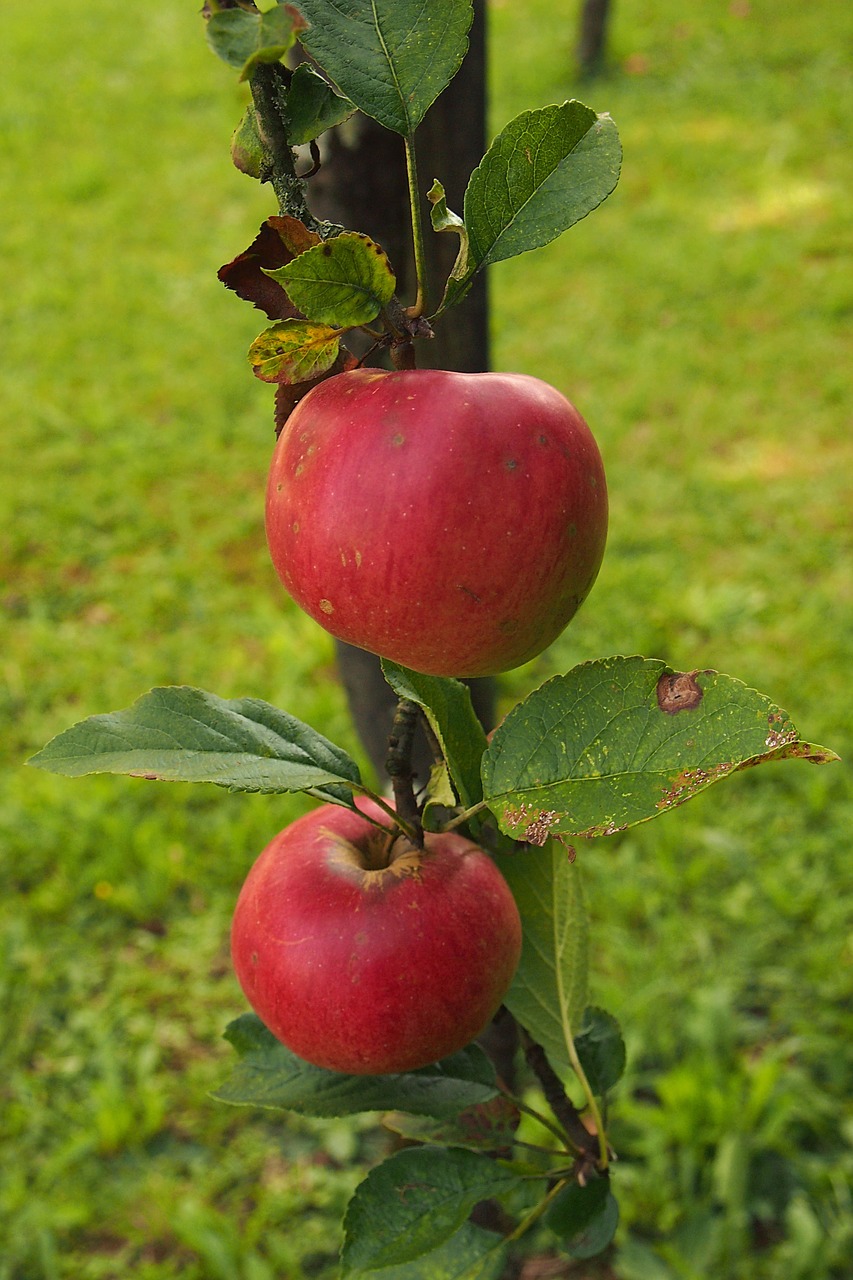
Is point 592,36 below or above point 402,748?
below

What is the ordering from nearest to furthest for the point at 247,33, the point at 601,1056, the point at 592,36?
1. the point at 247,33
2. the point at 601,1056
3. the point at 592,36

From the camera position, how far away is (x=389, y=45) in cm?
54

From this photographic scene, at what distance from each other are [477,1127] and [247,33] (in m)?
0.72

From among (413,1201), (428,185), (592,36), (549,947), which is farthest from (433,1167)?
(592,36)

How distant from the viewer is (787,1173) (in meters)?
1.73

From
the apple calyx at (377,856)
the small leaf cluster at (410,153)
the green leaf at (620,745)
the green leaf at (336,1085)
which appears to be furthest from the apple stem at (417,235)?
the green leaf at (336,1085)

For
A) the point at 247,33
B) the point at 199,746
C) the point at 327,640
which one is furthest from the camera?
the point at 327,640

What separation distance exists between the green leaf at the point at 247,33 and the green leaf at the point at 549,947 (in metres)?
0.55

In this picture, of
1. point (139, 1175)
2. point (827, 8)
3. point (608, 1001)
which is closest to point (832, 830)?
point (608, 1001)

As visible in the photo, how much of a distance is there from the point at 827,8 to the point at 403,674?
6784 mm

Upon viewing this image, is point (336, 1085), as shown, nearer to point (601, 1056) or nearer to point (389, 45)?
point (601, 1056)

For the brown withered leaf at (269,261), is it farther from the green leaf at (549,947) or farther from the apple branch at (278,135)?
the green leaf at (549,947)

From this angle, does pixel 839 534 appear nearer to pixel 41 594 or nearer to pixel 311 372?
pixel 41 594

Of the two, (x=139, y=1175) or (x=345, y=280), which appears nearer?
(x=345, y=280)
